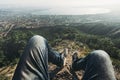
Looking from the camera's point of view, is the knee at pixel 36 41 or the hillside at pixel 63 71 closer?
the knee at pixel 36 41

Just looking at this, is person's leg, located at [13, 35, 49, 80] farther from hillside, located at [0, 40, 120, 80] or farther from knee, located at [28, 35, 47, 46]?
hillside, located at [0, 40, 120, 80]

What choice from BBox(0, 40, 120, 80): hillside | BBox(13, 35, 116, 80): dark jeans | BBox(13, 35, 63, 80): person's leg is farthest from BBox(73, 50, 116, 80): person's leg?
BBox(0, 40, 120, 80): hillside

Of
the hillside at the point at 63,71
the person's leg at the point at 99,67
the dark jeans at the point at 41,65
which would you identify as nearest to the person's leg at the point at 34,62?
the dark jeans at the point at 41,65

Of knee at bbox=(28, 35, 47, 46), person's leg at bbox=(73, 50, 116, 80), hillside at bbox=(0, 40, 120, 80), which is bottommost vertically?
hillside at bbox=(0, 40, 120, 80)

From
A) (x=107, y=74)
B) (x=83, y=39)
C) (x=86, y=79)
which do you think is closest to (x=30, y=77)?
(x=86, y=79)

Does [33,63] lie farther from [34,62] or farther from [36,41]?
[36,41]

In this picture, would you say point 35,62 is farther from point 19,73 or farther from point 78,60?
point 78,60

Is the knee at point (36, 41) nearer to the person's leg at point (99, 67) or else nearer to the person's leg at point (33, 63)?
the person's leg at point (33, 63)
